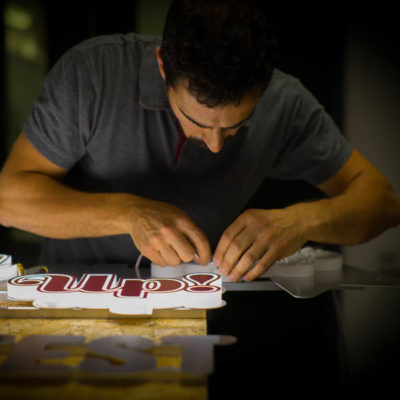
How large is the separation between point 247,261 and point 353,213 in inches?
23.9

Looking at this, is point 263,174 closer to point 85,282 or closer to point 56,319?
point 85,282

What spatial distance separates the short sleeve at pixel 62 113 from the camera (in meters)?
1.75

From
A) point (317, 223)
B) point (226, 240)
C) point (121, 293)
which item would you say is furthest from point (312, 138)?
point (121, 293)

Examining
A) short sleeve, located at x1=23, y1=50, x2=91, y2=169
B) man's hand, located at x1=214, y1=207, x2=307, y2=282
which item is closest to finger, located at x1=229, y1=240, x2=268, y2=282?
man's hand, located at x1=214, y1=207, x2=307, y2=282

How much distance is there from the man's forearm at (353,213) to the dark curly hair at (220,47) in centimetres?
57

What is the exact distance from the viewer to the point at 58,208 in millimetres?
1667

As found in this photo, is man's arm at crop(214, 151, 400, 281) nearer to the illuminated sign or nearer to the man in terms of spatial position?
the man

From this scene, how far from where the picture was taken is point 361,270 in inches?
69.6

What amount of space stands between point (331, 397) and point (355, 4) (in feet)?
8.02

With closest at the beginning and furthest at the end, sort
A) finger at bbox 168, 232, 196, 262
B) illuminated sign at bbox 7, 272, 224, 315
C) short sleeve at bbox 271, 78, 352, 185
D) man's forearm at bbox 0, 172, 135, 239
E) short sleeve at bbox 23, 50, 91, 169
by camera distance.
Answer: illuminated sign at bbox 7, 272, 224, 315
finger at bbox 168, 232, 196, 262
man's forearm at bbox 0, 172, 135, 239
short sleeve at bbox 23, 50, 91, 169
short sleeve at bbox 271, 78, 352, 185

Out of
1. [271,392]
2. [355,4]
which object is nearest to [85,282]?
[271,392]

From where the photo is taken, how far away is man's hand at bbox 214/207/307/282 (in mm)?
1463

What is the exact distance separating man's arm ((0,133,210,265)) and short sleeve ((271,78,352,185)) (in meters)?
0.84

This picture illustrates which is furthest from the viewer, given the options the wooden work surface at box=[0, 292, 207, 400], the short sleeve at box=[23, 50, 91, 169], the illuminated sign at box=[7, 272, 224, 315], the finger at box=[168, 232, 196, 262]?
the short sleeve at box=[23, 50, 91, 169]
